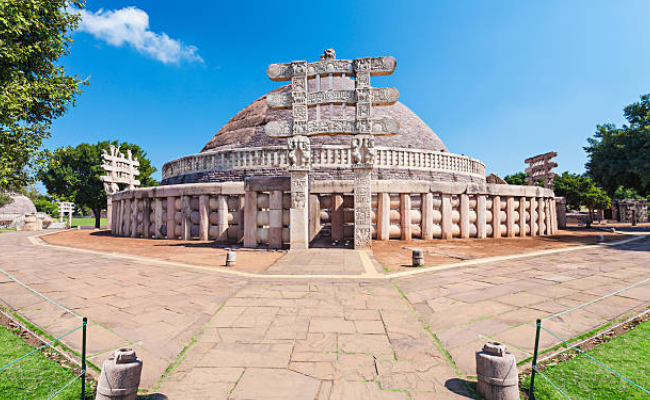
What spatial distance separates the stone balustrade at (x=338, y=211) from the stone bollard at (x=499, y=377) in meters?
7.48

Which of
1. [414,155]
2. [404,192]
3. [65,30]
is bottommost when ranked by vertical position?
[404,192]

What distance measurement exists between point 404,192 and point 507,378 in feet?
29.5

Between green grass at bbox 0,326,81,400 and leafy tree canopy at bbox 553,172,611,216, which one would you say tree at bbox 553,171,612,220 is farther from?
green grass at bbox 0,326,81,400

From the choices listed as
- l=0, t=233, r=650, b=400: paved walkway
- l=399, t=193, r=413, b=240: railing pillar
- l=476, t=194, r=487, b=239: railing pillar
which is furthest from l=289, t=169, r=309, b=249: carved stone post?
l=476, t=194, r=487, b=239: railing pillar

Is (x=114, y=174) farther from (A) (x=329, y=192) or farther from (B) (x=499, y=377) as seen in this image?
(B) (x=499, y=377)

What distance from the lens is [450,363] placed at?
2.42 metres

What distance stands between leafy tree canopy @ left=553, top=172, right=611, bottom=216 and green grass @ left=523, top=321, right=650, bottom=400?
31757mm

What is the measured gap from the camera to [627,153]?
64.8ft

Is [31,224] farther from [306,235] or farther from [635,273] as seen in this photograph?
[635,273]

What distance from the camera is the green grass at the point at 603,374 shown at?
1.92m

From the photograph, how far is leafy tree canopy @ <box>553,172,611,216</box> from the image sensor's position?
1011 inches

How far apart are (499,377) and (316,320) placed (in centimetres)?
186

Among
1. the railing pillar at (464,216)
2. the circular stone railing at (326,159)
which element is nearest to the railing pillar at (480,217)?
the railing pillar at (464,216)

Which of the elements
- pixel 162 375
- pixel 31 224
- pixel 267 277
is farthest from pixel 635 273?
pixel 31 224
